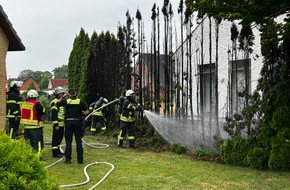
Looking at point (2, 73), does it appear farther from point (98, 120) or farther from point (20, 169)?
point (20, 169)

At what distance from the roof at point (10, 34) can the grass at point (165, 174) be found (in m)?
5.43

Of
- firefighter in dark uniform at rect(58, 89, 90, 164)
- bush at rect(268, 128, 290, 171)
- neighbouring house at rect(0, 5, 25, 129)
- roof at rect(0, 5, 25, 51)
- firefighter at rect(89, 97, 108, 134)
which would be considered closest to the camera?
bush at rect(268, 128, 290, 171)

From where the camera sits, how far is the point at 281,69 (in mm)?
9414

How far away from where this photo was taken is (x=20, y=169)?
9.79 ft

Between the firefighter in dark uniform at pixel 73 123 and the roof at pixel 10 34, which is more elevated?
the roof at pixel 10 34

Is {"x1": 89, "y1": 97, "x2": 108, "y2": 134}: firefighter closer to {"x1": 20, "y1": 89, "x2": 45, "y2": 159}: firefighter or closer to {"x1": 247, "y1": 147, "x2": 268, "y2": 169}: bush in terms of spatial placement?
{"x1": 20, "y1": 89, "x2": 45, "y2": 159}: firefighter

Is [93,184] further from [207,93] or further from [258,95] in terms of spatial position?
[207,93]

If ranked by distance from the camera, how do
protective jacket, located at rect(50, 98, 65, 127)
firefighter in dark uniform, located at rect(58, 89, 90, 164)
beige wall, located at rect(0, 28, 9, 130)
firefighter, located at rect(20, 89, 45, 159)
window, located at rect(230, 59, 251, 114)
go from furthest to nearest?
beige wall, located at rect(0, 28, 9, 130), protective jacket, located at rect(50, 98, 65, 127), window, located at rect(230, 59, 251, 114), firefighter in dark uniform, located at rect(58, 89, 90, 164), firefighter, located at rect(20, 89, 45, 159)

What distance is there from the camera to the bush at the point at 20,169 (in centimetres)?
288

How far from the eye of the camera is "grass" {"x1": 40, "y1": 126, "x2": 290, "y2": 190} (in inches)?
309

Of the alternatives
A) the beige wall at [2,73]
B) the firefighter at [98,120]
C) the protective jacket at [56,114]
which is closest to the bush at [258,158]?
the protective jacket at [56,114]

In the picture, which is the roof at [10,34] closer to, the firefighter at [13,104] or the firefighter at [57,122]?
the firefighter at [13,104]

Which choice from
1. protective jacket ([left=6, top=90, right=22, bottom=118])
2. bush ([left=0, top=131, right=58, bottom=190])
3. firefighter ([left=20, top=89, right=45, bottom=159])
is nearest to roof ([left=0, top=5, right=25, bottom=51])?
protective jacket ([left=6, top=90, right=22, bottom=118])

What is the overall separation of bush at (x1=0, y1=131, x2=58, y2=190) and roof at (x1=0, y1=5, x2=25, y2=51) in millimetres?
11175
